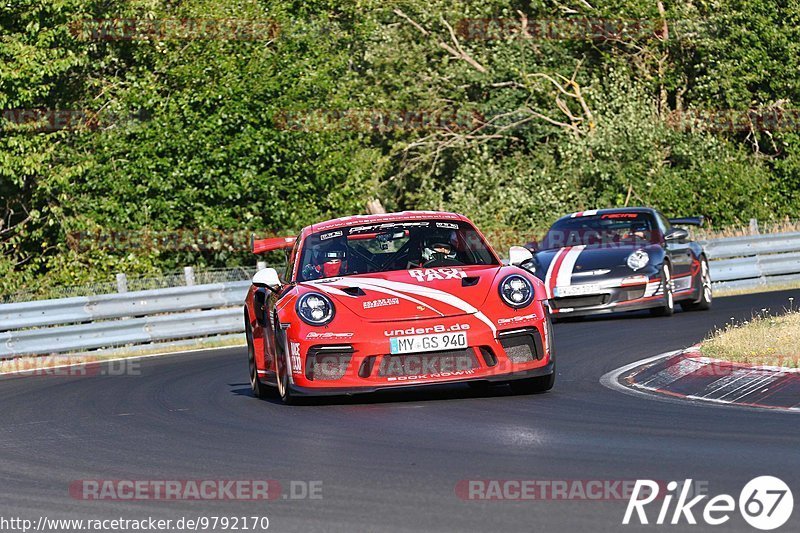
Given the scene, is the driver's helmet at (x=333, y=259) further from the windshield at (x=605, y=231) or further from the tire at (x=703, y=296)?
the tire at (x=703, y=296)

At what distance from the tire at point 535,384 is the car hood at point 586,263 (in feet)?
25.3

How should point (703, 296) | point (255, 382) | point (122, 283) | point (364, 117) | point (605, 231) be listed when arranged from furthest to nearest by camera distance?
point (364, 117) < point (122, 283) < point (703, 296) < point (605, 231) < point (255, 382)

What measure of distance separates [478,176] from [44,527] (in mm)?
30951

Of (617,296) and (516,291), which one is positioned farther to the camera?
(617,296)

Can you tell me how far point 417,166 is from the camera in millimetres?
39156

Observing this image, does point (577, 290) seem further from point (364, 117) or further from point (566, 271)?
point (364, 117)

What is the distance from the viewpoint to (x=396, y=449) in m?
7.75

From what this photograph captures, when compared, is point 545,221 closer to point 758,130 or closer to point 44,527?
point 758,130

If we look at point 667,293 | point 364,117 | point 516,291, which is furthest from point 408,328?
point 364,117

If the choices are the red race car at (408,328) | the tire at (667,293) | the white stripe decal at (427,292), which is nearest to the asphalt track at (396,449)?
the red race car at (408,328)

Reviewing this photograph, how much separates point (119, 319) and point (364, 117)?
51.4 feet

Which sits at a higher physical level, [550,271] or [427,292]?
[427,292]

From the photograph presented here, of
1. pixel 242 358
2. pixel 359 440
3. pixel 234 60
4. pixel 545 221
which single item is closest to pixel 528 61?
pixel 545 221

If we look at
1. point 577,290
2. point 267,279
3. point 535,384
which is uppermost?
point 267,279
